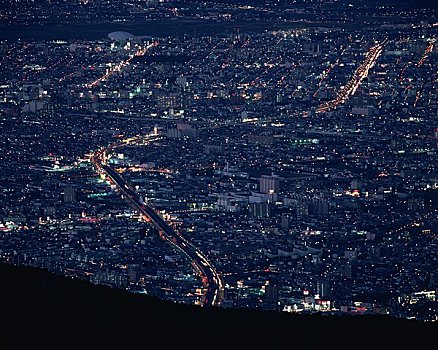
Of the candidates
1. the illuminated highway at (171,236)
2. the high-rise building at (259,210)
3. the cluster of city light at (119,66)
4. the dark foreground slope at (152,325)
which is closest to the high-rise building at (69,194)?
the illuminated highway at (171,236)

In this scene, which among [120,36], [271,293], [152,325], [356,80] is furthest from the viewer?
[120,36]

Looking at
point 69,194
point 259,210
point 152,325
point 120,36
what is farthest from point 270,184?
point 120,36

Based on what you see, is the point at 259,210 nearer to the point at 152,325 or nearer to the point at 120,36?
the point at 152,325

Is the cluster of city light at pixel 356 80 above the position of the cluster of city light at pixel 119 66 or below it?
above

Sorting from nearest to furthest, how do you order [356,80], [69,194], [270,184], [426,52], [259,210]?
[259,210] → [69,194] → [270,184] → [356,80] → [426,52]

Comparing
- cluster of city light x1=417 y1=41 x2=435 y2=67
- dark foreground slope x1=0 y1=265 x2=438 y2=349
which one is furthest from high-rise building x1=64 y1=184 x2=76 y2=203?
cluster of city light x1=417 y1=41 x2=435 y2=67

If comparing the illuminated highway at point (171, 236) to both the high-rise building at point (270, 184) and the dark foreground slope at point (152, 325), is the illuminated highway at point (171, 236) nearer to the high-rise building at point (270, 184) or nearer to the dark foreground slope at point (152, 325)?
the high-rise building at point (270, 184)
